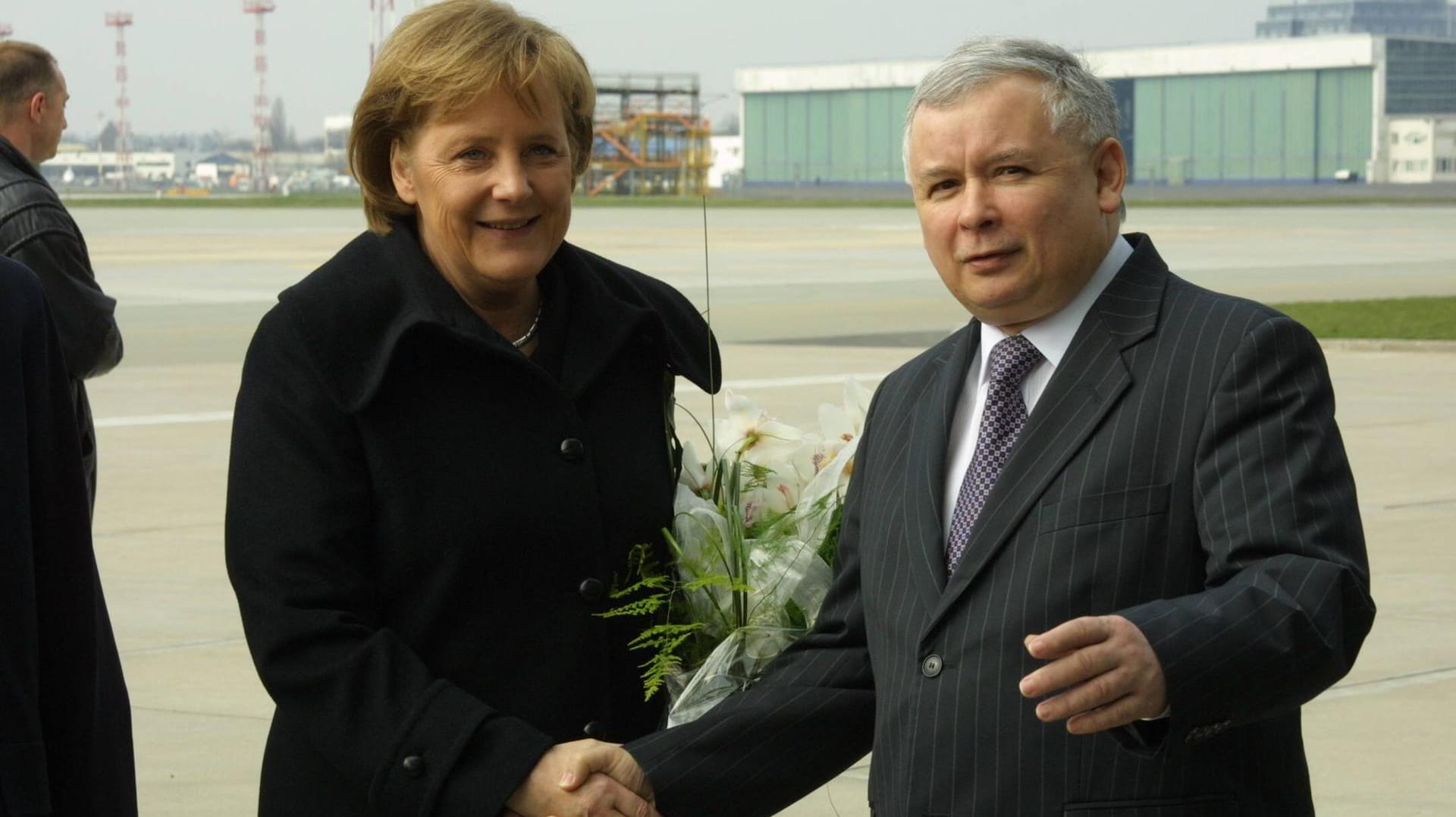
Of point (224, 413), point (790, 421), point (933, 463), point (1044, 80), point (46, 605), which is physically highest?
point (1044, 80)

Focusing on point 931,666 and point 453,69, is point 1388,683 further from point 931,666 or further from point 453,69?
point 453,69

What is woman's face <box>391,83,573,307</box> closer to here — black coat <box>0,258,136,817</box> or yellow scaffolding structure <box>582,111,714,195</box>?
black coat <box>0,258,136,817</box>

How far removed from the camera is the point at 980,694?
2.46m

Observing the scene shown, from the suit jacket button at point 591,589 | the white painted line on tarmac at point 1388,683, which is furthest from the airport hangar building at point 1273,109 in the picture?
the suit jacket button at point 591,589

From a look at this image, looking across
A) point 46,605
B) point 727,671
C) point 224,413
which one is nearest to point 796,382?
point 224,413

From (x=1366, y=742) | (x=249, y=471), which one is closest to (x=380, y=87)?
(x=249, y=471)

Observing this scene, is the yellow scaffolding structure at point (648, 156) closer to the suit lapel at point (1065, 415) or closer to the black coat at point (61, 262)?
the black coat at point (61, 262)

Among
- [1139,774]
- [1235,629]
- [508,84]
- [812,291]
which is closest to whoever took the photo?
[1235,629]

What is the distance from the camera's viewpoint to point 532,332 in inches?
116

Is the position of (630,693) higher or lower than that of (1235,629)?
lower

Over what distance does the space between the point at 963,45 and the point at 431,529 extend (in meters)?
0.97

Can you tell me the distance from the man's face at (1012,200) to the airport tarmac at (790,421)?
239 cm

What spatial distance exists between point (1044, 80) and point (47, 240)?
429 cm

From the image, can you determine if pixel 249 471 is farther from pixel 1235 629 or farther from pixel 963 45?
pixel 1235 629
